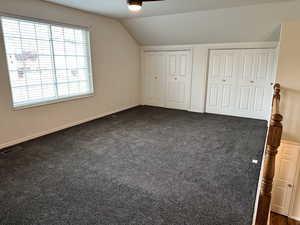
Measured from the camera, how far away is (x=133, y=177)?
2621mm

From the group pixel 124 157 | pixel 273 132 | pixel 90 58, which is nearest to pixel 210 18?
pixel 90 58

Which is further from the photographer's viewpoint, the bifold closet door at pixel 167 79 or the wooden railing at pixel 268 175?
the bifold closet door at pixel 167 79

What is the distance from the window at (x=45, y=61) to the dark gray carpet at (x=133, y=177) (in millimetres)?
898

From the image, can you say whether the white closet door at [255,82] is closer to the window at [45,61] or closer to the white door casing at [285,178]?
the white door casing at [285,178]

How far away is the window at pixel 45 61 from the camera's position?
11.4ft

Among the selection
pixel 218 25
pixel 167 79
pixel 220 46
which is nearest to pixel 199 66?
pixel 220 46

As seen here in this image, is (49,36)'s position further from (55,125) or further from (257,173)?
(257,173)

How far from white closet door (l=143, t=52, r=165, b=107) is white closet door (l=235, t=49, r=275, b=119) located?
232cm

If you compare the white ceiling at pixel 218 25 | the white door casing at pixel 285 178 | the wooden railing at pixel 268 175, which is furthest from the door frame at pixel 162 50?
the wooden railing at pixel 268 175

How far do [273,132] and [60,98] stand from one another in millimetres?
4124

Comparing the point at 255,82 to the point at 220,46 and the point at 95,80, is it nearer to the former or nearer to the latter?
the point at 220,46

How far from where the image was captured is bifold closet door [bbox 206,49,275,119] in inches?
198

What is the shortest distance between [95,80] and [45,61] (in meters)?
1.32

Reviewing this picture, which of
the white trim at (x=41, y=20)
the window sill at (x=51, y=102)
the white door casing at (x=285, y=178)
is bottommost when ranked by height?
the white door casing at (x=285, y=178)
